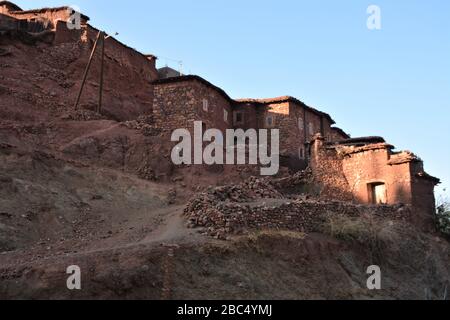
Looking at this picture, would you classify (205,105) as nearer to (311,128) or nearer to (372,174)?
(311,128)

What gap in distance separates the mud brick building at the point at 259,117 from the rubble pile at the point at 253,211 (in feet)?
10.1

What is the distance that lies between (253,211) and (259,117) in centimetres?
1717

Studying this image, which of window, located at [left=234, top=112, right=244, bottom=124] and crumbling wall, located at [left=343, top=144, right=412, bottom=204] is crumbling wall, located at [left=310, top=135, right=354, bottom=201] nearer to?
crumbling wall, located at [left=343, top=144, right=412, bottom=204]

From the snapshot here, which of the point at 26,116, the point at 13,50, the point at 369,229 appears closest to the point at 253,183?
the point at 369,229

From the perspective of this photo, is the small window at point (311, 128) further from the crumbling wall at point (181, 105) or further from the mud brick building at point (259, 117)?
the crumbling wall at point (181, 105)

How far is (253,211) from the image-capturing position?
51.8ft

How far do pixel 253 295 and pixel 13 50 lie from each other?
24.8 m

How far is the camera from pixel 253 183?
19469 millimetres

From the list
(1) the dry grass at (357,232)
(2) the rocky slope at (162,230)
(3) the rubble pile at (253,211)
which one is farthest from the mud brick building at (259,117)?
(1) the dry grass at (357,232)

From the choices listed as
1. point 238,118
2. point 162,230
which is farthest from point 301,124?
point 162,230

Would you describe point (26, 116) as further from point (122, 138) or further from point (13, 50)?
point (13, 50)

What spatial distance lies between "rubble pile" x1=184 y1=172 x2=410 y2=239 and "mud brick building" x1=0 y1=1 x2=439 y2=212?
3085mm
